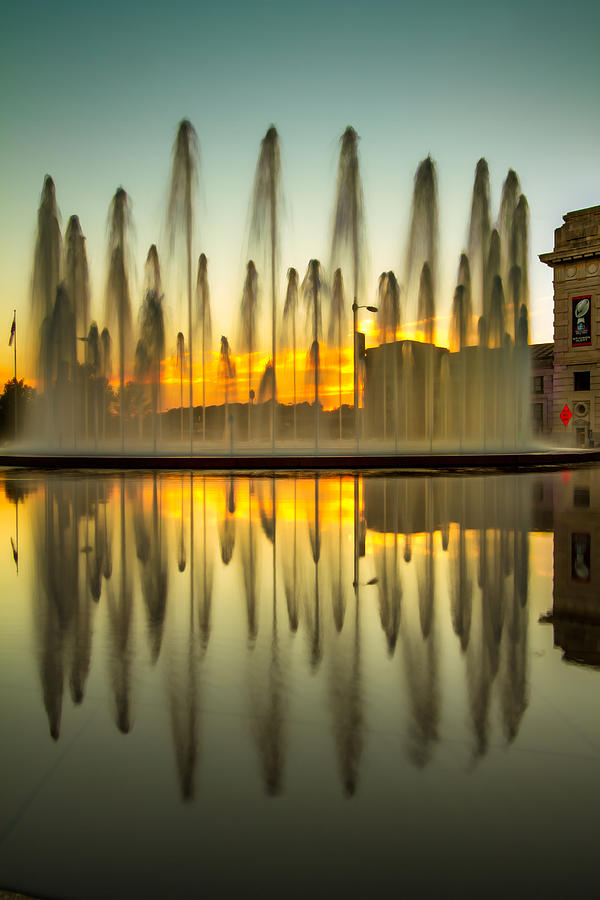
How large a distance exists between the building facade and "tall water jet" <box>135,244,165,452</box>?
38006 mm

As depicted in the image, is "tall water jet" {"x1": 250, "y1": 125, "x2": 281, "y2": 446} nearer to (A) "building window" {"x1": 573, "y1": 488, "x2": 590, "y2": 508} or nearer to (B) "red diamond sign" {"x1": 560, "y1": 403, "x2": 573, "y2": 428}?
(A) "building window" {"x1": 573, "y1": 488, "x2": 590, "y2": 508}

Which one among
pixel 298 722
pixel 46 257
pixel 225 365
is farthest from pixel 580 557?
pixel 225 365

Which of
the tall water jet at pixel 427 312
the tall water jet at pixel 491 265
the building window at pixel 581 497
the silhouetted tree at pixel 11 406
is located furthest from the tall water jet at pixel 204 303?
the silhouetted tree at pixel 11 406

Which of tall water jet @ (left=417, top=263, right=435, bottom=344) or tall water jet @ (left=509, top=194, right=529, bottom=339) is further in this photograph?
tall water jet @ (left=509, top=194, right=529, bottom=339)

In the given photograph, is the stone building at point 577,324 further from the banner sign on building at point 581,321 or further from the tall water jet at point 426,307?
the tall water jet at point 426,307

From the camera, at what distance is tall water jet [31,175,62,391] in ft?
100

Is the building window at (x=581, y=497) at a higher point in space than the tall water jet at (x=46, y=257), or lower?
lower

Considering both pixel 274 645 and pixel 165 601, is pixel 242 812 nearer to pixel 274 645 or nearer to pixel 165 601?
pixel 274 645

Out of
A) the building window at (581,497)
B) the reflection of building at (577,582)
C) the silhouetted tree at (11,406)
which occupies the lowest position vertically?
the reflection of building at (577,582)

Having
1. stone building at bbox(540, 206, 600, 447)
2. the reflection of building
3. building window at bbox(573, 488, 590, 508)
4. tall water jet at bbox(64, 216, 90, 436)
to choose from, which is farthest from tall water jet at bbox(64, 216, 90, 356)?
stone building at bbox(540, 206, 600, 447)

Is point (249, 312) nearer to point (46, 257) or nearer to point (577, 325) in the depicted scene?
point (46, 257)

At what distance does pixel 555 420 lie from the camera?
62.4 m

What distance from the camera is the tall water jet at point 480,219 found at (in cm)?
3150

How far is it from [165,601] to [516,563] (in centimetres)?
402
